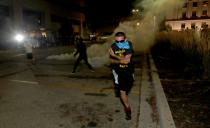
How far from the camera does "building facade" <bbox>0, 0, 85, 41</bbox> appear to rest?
26.5m

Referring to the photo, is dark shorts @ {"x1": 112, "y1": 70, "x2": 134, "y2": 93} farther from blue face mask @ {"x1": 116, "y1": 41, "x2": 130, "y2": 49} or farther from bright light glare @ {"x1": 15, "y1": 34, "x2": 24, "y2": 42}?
bright light glare @ {"x1": 15, "y1": 34, "x2": 24, "y2": 42}

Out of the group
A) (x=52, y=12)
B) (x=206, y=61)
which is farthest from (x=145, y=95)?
(x=52, y=12)

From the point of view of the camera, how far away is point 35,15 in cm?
3309

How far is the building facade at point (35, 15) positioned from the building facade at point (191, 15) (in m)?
33.1

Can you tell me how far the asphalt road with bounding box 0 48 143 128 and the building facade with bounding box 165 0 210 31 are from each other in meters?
56.2

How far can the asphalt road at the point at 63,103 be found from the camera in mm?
3275

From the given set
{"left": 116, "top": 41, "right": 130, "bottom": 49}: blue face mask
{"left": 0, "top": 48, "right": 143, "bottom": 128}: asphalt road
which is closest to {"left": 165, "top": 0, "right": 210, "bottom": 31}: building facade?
{"left": 0, "top": 48, "right": 143, "bottom": 128}: asphalt road

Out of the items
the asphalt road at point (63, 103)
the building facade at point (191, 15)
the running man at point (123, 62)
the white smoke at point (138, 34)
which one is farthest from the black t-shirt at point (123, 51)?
the building facade at point (191, 15)

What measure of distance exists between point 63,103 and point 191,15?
6328 cm

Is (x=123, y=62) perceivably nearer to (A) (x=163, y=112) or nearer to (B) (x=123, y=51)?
(B) (x=123, y=51)

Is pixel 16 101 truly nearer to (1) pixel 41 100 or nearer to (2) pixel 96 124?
(1) pixel 41 100

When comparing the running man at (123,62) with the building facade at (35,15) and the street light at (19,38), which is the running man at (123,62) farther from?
the street light at (19,38)

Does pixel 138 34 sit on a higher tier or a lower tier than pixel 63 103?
higher

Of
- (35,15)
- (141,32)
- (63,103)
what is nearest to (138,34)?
(141,32)
